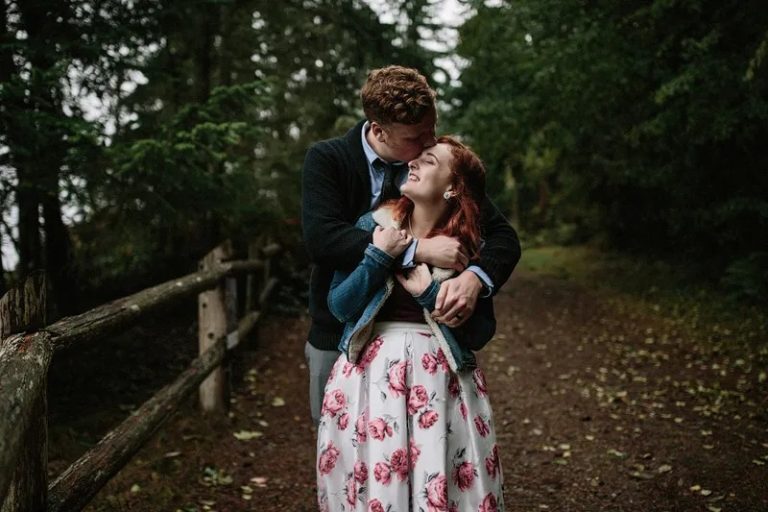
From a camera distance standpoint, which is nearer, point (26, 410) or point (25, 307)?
point (26, 410)

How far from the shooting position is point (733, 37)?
6758mm

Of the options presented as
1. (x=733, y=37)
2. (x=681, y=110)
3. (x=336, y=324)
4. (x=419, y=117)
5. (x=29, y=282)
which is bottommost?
(x=336, y=324)

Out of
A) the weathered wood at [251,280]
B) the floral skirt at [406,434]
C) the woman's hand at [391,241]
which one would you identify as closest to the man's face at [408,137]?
the woman's hand at [391,241]

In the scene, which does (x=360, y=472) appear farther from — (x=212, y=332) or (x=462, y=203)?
(x=212, y=332)

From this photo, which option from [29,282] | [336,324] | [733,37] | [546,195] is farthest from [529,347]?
[546,195]

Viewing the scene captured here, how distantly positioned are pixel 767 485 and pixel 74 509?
381 cm

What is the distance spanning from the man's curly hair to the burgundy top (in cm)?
57

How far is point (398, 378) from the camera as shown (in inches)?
89.5

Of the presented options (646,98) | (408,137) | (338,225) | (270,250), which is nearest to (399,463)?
(338,225)

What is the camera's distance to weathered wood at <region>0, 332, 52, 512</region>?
6.06 ft

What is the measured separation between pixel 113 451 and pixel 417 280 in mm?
1837

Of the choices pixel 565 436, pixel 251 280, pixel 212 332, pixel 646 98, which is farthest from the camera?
pixel 646 98

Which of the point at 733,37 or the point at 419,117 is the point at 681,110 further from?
the point at 419,117

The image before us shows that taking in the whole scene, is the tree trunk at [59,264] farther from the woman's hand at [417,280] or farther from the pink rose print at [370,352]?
the woman's hand at [417,280]
